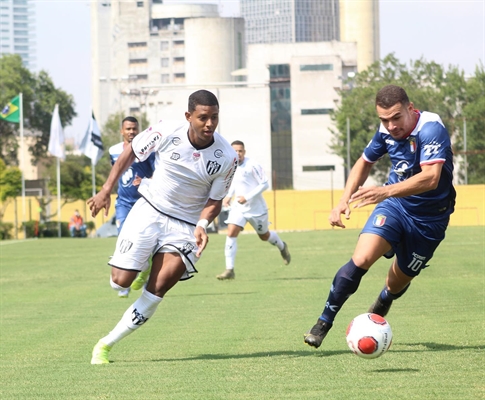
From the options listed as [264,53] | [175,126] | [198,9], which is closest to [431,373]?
[175,126]

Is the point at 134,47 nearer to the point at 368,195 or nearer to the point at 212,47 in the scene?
the point at 212,47

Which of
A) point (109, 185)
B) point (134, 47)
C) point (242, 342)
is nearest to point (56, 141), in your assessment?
point (242, 342)

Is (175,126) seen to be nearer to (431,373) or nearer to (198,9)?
(431,373)

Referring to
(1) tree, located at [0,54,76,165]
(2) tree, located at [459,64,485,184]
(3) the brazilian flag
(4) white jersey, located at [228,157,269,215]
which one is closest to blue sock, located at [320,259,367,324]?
(4) white jersey, located at [228,157,269,215]

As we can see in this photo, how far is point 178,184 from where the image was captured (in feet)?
27.7

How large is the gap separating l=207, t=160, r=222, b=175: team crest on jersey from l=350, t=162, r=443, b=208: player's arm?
57.5 inches

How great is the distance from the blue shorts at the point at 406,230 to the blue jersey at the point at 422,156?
0.07 meters

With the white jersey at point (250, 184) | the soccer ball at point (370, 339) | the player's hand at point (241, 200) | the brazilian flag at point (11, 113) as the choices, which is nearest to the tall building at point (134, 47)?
the brazilian flag at point (11, 113)

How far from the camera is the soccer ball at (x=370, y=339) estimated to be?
7156 millimetres

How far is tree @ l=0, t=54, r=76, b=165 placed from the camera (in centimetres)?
10056

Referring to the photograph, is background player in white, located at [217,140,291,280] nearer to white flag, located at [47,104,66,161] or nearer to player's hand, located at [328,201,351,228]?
player's hand, located at [328,201,351,228]

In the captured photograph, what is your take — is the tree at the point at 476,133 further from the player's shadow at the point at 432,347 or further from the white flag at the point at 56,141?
the player's shadow at the point at 432,347

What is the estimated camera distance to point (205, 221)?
26.9ft

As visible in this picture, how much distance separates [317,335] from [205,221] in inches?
54.1
